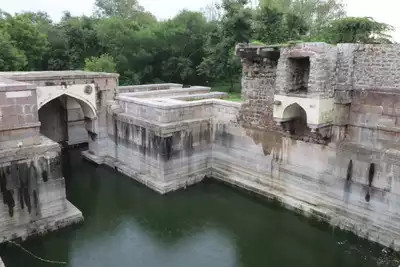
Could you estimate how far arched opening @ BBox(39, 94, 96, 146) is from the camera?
49.0 ft

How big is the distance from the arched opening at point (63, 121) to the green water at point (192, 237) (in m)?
5.06

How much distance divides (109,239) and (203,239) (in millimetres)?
2253

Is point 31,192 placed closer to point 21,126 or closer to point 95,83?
point 21,126

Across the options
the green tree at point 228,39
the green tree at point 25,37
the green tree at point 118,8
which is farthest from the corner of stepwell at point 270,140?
the green tree at point 118,8

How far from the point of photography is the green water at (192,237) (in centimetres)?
770

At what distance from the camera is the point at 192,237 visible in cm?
858

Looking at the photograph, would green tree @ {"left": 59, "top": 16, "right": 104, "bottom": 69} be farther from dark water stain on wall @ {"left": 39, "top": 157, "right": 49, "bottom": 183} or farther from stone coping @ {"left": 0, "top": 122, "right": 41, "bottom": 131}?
dark water stain on wall @ {"left": 39, "top": 157, "right": 49, "bottom": 183}

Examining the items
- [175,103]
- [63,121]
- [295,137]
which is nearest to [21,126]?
[175,103]

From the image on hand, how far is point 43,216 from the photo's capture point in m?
8.45

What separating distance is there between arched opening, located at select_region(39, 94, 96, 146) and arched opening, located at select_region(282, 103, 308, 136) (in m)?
9.05

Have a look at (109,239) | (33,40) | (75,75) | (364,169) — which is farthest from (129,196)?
(33,40)

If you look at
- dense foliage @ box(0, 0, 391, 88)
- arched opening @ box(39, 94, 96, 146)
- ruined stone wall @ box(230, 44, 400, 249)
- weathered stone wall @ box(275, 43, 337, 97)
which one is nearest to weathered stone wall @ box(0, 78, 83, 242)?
weathered stone wall @ box(275, 43, 337, 97)

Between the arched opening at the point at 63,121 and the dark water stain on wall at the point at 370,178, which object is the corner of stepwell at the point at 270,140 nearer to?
the dark water stain on wall at the point at 370,178

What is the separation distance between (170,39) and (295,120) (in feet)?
41.8
